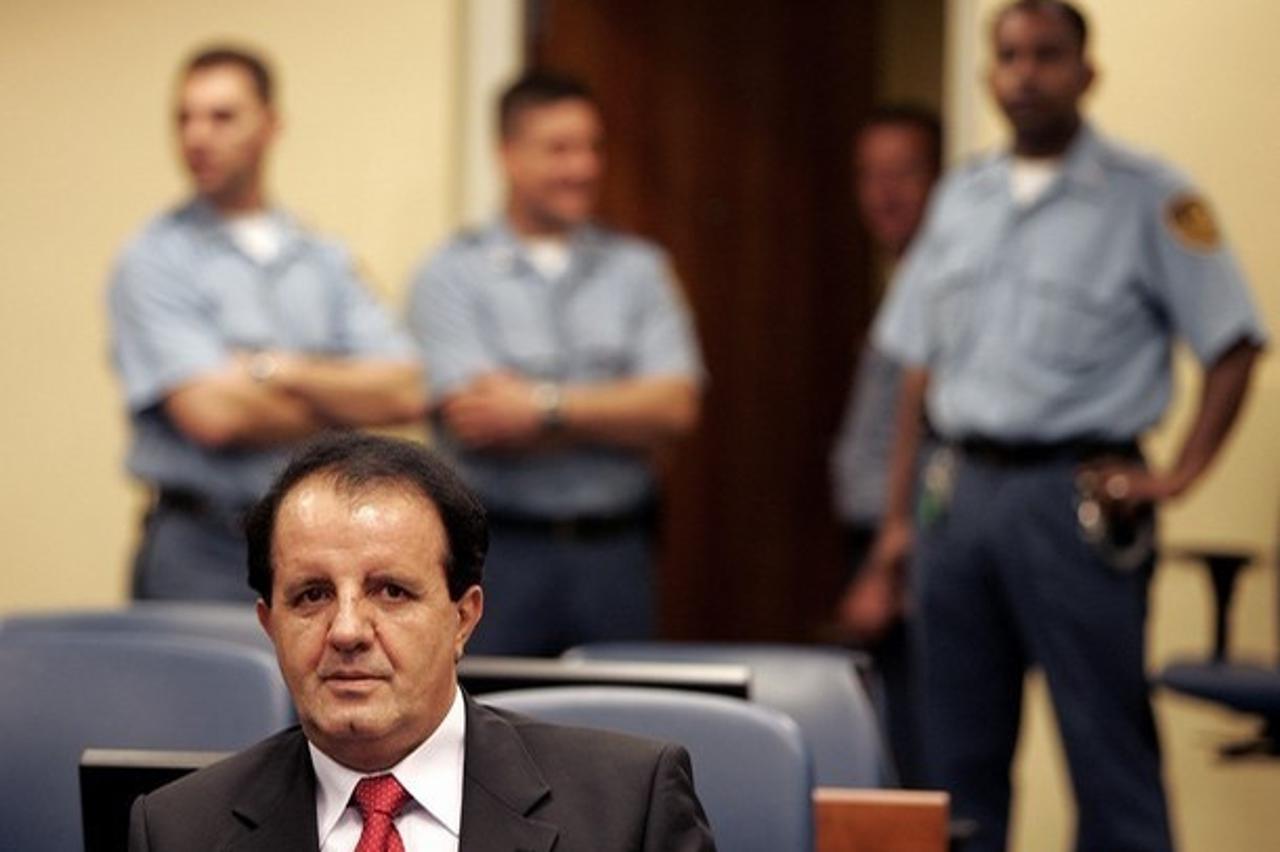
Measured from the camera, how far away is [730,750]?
2.67m

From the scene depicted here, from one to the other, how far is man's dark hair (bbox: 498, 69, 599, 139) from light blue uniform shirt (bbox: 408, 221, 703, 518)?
0.81 ft

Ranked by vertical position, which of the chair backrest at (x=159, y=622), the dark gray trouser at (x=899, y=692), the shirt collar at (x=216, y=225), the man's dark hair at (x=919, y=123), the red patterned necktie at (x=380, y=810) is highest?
the man's dark hair at (x=919, y=123)

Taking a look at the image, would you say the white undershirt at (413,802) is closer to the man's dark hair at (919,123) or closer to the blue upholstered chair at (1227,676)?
the blue upholstered chair at (1227,676)

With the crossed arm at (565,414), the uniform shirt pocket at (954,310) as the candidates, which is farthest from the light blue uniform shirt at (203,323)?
the uniform shirt pocket at (954,310)

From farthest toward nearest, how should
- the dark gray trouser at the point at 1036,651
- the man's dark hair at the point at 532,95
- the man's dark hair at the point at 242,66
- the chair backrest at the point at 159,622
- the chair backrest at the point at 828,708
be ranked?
the man's dark hair at the point at 532,95 < the man's dark hair at the point at 242,66 < the dark gray trouser at the point at 1036,651 < the chair backrest at the point at 159,622 < the chair backrest at the point at 828,708

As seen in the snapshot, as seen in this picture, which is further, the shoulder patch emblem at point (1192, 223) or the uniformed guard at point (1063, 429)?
the shoulder patch emblem at point (1192, 223)

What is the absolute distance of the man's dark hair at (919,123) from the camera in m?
5.82

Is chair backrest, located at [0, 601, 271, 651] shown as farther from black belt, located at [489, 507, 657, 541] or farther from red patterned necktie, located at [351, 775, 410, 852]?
red patterned necktie, located at [351, 775, 410, 852]

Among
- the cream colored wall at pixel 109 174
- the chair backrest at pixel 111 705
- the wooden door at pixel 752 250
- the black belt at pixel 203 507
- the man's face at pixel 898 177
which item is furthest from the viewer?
the wooden door at pixel 752 250

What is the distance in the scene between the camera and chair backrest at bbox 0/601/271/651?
12.1 feet

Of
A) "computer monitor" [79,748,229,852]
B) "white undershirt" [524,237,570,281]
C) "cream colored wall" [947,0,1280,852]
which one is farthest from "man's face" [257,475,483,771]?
"cream colored wall" [947,0,1280,852]

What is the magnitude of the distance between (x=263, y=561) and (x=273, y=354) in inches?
111

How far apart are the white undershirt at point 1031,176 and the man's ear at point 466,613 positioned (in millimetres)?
2736

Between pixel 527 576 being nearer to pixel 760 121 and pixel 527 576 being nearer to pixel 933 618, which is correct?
pixel 933 618
